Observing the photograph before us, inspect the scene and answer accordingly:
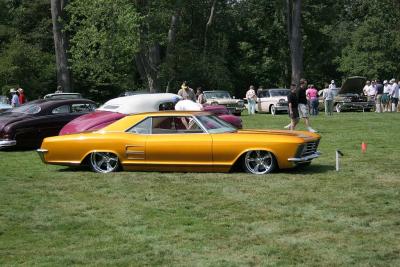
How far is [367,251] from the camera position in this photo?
6449 millimetres

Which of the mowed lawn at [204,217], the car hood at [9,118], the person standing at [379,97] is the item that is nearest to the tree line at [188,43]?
the person standing at [379,97]

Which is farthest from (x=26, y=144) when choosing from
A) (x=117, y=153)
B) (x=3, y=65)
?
(x=3, y=65)

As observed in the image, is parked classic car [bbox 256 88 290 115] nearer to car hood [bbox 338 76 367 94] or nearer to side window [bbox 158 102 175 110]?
car hood [bbox 338 76 367 94]

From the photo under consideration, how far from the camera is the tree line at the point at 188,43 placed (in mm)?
32969

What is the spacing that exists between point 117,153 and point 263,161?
109 inches

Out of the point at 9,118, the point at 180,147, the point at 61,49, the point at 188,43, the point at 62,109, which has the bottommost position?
the point at 180,147

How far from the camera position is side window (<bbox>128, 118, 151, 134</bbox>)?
40.2 ft

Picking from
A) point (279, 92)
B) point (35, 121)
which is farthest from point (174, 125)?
point (279, 92)

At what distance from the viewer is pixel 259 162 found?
11.7m

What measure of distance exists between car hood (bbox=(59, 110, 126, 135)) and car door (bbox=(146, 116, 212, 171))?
366cm

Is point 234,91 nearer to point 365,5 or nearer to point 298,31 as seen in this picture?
point 365,5

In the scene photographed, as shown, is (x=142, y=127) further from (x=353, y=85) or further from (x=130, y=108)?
(x=353, y=85)

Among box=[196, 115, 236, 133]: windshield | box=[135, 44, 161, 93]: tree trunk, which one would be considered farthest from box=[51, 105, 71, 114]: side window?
box=[135, 44, 161, 93]: tree trunk

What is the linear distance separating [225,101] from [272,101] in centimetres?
299
